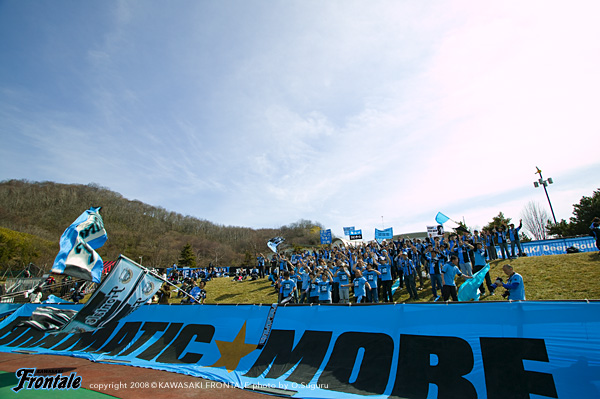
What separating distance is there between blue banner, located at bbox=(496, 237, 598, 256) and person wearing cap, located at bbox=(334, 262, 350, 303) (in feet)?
49.1

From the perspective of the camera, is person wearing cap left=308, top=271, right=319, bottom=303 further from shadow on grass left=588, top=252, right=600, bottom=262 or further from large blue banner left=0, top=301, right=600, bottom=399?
shadow on grass left=588, top=252, right=600, bottom=262

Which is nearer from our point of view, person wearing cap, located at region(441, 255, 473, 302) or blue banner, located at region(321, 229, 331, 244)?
person wearing cap, located at region(441, 255, 473, 302)

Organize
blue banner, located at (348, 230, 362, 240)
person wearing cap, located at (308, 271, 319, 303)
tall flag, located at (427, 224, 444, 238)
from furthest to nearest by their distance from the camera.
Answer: blue banner, located at (348, 230, 362, 240), tall flag, located at (427, 224, 444, 238), person wearing cap, located at (308, 271, 319, 303)

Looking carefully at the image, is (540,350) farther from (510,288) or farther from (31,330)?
(31,330)

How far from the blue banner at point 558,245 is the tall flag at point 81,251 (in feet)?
78.7

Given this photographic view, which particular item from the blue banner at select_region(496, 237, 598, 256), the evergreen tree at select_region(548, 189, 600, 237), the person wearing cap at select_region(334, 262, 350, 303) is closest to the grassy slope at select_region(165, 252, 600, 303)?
the person wearing cap at select_region(334, 262, 350, 303)

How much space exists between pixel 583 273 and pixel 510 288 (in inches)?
350

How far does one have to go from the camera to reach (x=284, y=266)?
68.1 feet

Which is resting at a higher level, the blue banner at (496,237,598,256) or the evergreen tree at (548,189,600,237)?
the evergreen tree at (548,189,600,237)

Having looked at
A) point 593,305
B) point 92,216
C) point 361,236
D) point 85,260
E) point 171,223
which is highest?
point 171,223

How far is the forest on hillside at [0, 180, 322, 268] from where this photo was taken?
7244 cm

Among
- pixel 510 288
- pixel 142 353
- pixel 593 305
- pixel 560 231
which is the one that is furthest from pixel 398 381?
pixel 560 231

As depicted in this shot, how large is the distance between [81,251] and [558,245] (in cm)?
2838

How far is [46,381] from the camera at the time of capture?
740 centimetres
